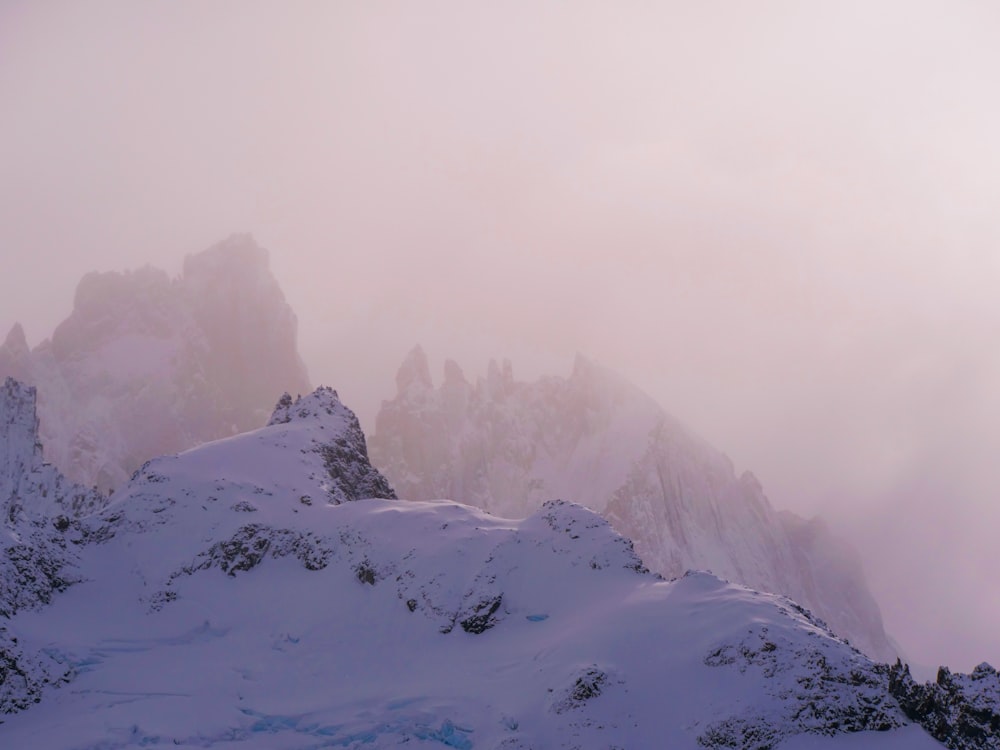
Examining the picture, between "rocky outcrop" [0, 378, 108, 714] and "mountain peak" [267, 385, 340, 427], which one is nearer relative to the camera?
"rocky outcrop" [0, 378, 108, 714]

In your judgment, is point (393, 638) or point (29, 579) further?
point (29, 579)

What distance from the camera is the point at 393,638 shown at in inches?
2158

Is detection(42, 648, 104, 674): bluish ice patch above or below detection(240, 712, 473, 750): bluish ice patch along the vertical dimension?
above

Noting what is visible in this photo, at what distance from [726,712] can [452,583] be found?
19.0m

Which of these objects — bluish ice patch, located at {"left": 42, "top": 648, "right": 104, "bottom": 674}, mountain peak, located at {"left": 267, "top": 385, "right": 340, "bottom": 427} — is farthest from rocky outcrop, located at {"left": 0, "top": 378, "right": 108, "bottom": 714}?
mountain peak, located at {"left": 267, "top": 385, "right": 340, "bottom": 427}

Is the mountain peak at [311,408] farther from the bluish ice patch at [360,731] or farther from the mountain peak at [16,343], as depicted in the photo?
the mountain peak at [16,343]

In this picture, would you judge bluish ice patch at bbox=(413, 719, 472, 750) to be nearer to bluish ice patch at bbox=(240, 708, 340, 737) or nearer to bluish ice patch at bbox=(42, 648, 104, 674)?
bluish ice patch at bbox=(240, 708, 340, 737)

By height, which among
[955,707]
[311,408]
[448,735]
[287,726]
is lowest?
[955,707]

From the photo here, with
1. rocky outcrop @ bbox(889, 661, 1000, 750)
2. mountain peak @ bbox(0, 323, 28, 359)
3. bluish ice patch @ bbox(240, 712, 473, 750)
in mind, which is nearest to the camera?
rocky outcrop @ bbox(889, 661, 1000, 750)

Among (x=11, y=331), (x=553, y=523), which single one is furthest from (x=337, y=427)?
(x=11, y=331)

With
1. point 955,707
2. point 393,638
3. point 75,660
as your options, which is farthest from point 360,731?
point 955,707

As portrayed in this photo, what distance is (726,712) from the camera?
43.1 m

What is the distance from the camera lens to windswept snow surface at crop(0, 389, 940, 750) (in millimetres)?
43938

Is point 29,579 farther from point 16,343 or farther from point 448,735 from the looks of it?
point 16,343
